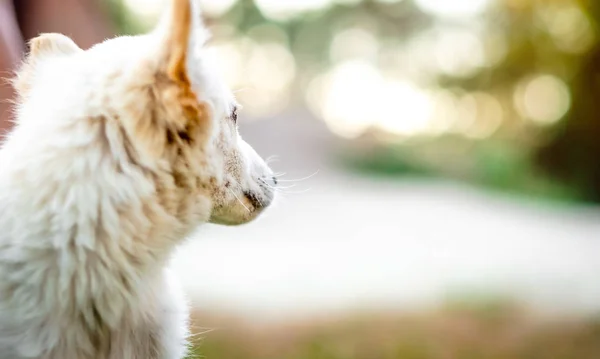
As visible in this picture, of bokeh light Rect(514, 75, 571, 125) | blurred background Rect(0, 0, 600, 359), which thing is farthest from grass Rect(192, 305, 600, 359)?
bokeh light Rect(514, 75, 571, 125)

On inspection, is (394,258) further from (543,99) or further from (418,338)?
(543,99)

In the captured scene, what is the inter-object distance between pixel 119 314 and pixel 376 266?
4929 millimetres

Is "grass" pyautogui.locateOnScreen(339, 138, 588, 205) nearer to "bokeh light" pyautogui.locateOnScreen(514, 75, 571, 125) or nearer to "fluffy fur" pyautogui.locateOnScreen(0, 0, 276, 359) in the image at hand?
"bokeh light" pyautogui.locateOnScreen(514, 75, 571, 125)

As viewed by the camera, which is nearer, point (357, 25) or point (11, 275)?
point (11, 275)

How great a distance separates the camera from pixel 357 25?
49.3 feet

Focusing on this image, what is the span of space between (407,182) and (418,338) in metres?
9.39

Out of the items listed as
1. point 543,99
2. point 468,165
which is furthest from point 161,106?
point 468,165

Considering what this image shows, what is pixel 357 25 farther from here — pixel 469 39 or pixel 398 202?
pixel 398 202

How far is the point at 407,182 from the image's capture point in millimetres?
13469

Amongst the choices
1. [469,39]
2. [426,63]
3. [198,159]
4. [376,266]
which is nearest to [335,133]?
[426,63]

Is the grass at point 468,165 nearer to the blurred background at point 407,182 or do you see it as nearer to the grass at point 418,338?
the blurred background at point 407,182

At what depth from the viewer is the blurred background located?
14.1ft

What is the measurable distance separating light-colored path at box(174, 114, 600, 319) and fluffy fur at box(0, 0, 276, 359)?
61.6 inches

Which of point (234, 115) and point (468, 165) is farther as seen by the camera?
point (468, 165)
